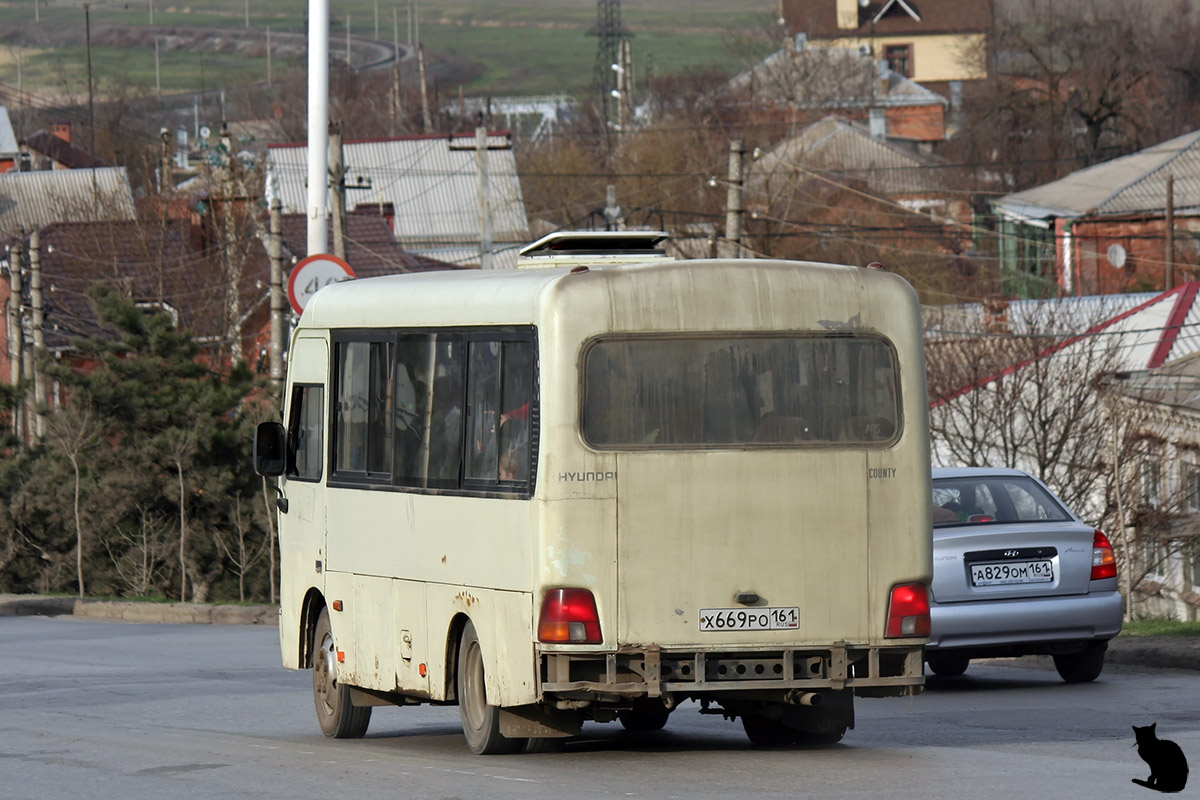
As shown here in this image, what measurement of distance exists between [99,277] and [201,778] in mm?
49460

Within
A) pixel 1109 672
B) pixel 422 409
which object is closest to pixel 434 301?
pixel 422 409

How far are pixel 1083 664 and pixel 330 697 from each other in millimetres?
5523

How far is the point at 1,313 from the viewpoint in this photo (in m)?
60.9

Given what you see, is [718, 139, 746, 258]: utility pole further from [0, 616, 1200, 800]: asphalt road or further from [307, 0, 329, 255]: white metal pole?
[0, 616, 1200, 800]: asphalt road

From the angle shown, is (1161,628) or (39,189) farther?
(39,189)

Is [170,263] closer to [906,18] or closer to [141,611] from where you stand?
[141,611]

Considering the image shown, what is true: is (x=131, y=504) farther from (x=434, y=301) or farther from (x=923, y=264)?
(x=923, y=264)

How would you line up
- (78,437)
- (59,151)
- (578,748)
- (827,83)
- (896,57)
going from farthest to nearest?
(896,57), (827,83), (59,151), (78,437), (578,748)

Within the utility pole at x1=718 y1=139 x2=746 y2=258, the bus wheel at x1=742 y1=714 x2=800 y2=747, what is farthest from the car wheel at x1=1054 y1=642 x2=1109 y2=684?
the utility pole at x1=718 y1=139 x2=746 y2=258

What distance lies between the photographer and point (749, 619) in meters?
9.53

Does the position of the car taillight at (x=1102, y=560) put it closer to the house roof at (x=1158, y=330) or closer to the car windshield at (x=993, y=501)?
the car windshield at (x=993, y=501)

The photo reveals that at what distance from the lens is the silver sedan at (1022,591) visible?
1334cm

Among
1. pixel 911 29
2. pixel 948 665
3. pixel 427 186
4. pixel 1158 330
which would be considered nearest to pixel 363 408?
pixel 948 665

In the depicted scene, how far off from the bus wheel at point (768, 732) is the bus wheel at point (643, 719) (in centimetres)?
48
